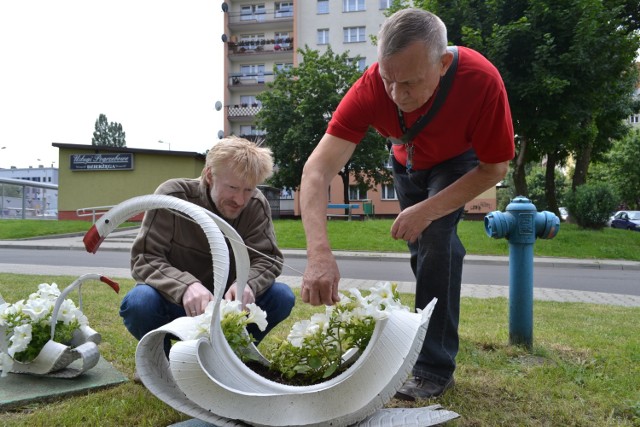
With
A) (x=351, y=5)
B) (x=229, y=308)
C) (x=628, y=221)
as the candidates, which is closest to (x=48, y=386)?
(x=229, y=308)

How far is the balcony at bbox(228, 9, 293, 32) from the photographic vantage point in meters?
35.7

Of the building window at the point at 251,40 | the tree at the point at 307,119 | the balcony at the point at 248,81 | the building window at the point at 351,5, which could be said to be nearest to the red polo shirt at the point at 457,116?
the tree at the point at 307,119

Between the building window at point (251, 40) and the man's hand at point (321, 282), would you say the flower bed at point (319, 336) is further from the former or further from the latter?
the building window at point (251, 40)

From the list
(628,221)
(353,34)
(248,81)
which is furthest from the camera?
(248,81)

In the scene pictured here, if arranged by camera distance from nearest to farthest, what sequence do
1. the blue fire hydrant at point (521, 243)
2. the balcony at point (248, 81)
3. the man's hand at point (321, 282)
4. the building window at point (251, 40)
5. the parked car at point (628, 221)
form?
1. the man's hand at point (321, 282)
2. the blue fire hydrant at point (521, 243)
3. the parked car at point (628, 221)
4. the building window at point (251, 40)
5. the balcony at point (248, 81)

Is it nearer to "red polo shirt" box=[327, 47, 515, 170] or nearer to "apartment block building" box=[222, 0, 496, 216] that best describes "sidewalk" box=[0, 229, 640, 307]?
"red polo shirt" box=[327, 47, 515, 170]

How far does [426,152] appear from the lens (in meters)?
2.51

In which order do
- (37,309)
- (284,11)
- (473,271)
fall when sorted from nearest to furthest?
1. (37,309)
2. (473,271)
3. (284,11)

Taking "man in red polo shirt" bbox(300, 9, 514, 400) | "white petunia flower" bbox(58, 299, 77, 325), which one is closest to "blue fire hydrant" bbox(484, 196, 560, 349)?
"man in red polo shirt" bbox(300, 9, 514, 400)

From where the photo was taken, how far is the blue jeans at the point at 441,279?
8.21 feet

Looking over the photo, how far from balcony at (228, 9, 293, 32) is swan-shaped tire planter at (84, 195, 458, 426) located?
36.8 meters

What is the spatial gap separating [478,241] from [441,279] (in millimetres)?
12388

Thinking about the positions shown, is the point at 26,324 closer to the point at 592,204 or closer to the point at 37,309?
the point at 37,309

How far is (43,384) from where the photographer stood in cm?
254
